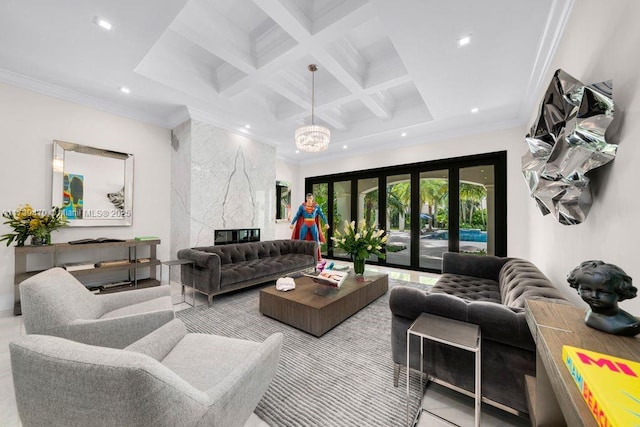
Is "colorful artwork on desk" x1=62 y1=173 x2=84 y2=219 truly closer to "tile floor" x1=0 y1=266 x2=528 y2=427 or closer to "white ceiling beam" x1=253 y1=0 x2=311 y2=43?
"tile floor" x1=0 y1=266 x2=528 y2=427

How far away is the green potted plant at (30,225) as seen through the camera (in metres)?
2.79

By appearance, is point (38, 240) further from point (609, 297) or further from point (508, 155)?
point (508, 155)

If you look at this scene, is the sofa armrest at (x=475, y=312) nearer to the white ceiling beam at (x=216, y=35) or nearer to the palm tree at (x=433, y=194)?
the white ceiling beam at (x=216, y=35)

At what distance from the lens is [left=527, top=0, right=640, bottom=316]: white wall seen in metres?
1.07

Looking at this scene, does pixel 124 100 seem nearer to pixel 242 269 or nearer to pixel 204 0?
pixel 204 0

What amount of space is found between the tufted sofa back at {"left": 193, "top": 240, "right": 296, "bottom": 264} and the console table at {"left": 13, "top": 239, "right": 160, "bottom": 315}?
0.96 metres

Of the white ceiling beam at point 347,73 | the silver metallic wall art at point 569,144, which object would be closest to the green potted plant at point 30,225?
the white ceiling beam at point 347,73

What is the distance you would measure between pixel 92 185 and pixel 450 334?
4867 mm

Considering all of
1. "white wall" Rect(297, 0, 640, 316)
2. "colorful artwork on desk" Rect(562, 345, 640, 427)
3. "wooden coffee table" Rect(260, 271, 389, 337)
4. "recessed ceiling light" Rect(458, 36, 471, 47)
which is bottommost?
"wooden coffee table" Rect(260, 271, 389, 337)

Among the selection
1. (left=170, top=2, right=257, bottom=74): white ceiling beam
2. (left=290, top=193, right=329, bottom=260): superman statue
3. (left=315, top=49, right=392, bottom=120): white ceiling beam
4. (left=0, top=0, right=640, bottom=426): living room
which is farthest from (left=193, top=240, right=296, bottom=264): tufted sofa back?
(left=315, top=49, right=392, bottom=120): white ceiling beam

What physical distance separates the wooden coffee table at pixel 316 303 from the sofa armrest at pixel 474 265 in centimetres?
117

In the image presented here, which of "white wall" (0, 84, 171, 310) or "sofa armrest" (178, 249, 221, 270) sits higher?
"white wall" (0, 84, 171, 310)

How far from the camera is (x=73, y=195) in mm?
3350

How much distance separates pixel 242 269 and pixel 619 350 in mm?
3589
